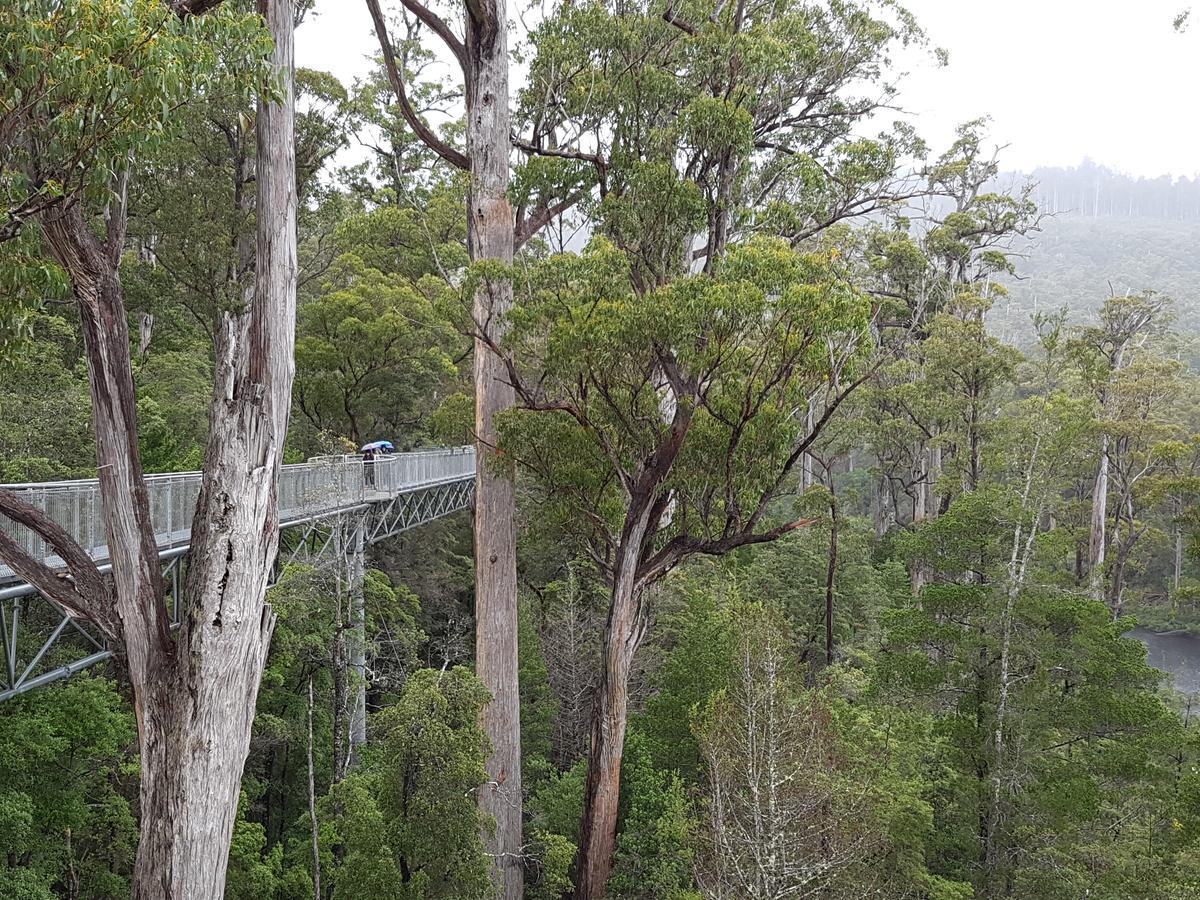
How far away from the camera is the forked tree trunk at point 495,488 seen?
916 cm

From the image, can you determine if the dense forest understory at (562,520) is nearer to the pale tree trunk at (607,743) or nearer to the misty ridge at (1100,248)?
the pale tree trunk at (607,743)

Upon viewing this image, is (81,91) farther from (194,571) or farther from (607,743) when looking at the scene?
(607,743)

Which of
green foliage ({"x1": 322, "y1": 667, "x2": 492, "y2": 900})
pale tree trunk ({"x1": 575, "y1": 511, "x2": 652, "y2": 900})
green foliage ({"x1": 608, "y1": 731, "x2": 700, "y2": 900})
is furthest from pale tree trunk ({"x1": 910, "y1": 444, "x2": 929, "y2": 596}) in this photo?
green foliage ({"x1": 322, "y1": 667, "x2": 492, "y2": 900})

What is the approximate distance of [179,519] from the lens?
877cm

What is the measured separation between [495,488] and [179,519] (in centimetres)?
355

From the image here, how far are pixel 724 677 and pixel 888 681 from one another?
2.69m

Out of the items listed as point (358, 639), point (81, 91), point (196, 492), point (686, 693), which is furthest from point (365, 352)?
point (81, 91)

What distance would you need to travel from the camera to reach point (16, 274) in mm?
3994

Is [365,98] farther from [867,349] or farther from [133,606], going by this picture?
[133,606]

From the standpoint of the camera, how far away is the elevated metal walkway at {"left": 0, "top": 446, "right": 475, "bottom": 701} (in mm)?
6766

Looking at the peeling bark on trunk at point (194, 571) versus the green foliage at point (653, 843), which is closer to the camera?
the peeling bark on trunk at point (194, 571)

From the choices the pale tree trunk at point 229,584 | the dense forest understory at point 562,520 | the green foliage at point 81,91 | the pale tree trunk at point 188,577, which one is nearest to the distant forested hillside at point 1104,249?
the dense forest understory at point 562,520

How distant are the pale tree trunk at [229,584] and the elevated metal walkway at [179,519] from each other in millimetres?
1661

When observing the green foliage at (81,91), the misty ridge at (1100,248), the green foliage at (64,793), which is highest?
the misty ridge at (1100,248)
